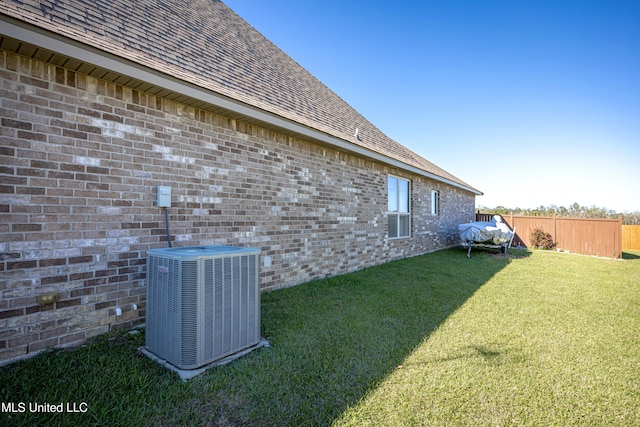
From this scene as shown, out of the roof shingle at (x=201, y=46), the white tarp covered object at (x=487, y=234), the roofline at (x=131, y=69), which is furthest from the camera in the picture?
the white tarp covered object at (x=487, y=234)

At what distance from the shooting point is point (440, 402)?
7.31ft

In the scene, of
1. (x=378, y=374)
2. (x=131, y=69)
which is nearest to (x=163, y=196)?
(x=131, y=69)

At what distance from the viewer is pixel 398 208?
9281 mm

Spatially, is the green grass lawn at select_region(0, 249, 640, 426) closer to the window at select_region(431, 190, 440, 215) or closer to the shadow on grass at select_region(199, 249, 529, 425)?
the shadow on grass at select_region(199, 249, 529, 425)

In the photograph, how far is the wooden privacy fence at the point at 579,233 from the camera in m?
12.0

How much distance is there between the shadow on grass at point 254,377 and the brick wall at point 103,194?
0.44 m

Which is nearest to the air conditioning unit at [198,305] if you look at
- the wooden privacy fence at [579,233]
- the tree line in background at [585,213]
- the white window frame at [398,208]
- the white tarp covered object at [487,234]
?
the white window frame at [398,208]

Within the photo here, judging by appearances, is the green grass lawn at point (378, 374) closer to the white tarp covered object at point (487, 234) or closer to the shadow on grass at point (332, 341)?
the shadow on grass at point (332, 341)

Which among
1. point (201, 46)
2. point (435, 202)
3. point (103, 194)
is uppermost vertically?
point (201, 46)

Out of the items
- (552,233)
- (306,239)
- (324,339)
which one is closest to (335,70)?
(306,239)

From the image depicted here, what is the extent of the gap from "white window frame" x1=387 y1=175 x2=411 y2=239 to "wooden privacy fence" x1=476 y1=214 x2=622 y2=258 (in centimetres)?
933

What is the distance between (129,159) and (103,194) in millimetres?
495

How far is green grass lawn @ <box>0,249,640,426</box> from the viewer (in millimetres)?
2031

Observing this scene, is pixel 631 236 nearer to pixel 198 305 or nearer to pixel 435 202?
pixel 435 202
